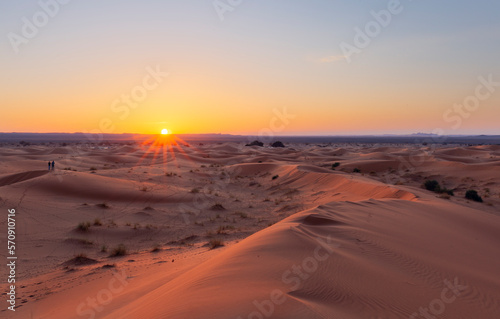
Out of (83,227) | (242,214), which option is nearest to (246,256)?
(83,227)

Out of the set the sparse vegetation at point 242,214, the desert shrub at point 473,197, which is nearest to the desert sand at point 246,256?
the sparse vegetation at point 242,214

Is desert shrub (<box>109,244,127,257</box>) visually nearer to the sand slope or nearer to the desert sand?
the desert sand

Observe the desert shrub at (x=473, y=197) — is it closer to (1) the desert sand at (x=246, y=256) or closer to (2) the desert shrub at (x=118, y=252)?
(1) the desert sand at (x=246, y=256)

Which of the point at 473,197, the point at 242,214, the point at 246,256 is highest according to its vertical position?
the point at 246,256

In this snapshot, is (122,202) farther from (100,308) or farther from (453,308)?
(453,308)

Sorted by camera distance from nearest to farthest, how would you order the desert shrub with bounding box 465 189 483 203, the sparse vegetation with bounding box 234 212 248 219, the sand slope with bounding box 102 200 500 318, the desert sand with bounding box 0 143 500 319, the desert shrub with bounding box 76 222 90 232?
the sand slope with bounding box 102 200 500 318
the desert sand with bounding box 0 143 500 319
the desert shrub with bounding box 76 222 90 232
the sparse vegetation with bounding box 234 212 248 219
the desert shrub with bounding box 465 189 483 203

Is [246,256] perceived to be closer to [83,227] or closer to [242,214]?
[83,227]

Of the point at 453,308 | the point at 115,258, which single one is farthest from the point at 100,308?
the point at 453,308

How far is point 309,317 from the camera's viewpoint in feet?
11.1

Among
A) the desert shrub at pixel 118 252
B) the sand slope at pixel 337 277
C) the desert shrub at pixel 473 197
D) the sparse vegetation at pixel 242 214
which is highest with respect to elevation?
the sand slope at pixel 337 277

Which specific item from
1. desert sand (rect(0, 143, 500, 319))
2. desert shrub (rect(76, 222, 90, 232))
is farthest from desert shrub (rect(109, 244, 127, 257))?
desert shrub (rect(76, 222, 90, 232))

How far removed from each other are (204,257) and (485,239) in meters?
7.30

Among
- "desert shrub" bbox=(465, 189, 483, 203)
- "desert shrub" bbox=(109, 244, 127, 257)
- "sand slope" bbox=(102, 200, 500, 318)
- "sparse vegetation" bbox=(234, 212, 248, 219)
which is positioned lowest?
"sparse vegetation" bbox=(234, 212, 248, 219)

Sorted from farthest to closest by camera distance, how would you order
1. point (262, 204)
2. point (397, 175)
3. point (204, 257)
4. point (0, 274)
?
1. point (397, 175)
2. point (262, 204)
3. point (204, 257)
4. point (0, 274)
